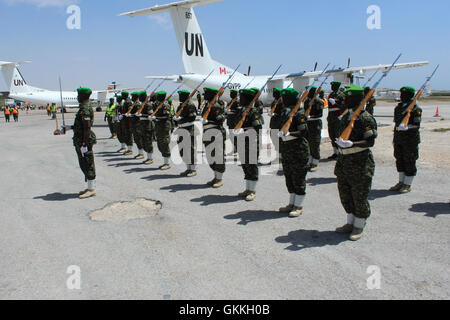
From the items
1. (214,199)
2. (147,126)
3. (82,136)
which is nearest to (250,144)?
(214,199)

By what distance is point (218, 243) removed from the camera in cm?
457

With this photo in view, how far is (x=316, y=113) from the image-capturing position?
27.8 feet

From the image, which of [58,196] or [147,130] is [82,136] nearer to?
[58,196]

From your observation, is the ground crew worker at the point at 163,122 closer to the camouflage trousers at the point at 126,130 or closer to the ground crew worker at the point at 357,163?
the camouflage trousers at the point at 126,130

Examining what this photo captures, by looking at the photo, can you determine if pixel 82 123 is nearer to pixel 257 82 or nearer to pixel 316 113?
pixel 316 113

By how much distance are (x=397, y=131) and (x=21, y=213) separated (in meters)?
7.05

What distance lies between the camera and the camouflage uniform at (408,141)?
250 inches

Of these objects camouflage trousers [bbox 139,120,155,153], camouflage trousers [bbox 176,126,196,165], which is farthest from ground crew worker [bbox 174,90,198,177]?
camouflage trousers [bbox 139,120,155,153]

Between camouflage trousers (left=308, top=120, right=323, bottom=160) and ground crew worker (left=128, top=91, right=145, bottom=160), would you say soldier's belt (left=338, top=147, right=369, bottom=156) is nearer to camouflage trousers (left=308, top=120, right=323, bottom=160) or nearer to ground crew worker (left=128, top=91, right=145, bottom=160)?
camouflage trousers (left=308, top=120, right=323, bottom=160)

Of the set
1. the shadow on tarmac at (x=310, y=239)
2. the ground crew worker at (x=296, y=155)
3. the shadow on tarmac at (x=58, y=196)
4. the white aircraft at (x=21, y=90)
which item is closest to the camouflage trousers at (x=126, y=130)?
the shadow on tarmac at (x=58, y=196)

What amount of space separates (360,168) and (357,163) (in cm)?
7

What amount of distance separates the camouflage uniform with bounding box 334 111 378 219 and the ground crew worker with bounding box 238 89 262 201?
210cm

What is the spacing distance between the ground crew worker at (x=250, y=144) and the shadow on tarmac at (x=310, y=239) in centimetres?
173
